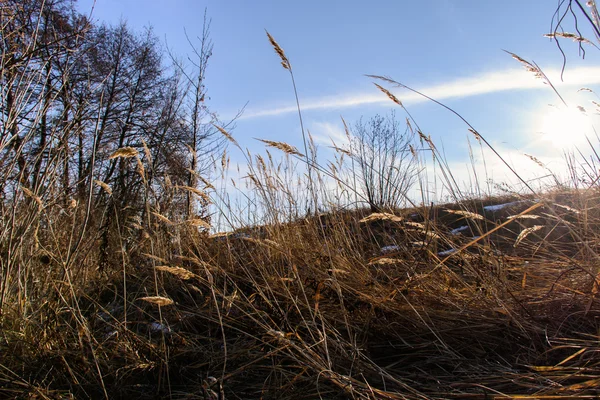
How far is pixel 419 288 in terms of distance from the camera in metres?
1.79

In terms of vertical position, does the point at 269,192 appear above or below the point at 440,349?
above

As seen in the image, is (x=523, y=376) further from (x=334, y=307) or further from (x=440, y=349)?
(x=334, y=307)

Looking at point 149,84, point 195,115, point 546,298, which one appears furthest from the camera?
point 149,84

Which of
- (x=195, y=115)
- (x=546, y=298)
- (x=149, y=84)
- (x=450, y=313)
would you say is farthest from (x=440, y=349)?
(x=149, y=84)

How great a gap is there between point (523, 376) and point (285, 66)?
1.42 metres

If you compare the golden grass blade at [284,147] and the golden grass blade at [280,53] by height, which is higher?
the golden grass blade at [280,53]

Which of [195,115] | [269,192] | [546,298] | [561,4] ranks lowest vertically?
[546,298]

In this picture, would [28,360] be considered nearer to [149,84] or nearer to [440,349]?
[440,349]

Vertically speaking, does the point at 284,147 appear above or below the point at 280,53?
below

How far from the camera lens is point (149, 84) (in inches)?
558

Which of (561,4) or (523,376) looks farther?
(561,4)

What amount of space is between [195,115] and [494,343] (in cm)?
1118

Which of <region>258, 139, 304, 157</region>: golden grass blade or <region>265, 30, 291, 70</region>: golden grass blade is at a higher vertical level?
<region>265, 30, 291, 70</region>: golden grass blade

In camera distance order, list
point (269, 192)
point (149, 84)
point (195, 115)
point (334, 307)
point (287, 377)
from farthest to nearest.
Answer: point (149, 84) → point (195, 115) → point (269, 192) → point (334, 307) → point (287, 377)
